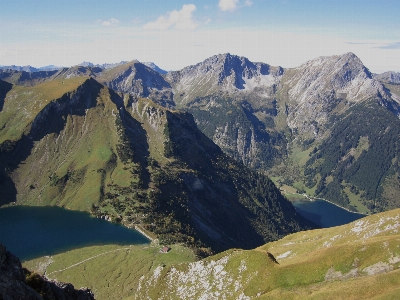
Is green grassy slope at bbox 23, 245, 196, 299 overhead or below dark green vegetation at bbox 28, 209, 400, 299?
below

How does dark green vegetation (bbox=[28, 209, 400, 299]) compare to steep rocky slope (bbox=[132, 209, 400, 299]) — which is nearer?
steep rocky slope (bbox=[132, 209, 400, 299])

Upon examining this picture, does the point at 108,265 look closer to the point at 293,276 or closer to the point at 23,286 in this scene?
the point at 293,276

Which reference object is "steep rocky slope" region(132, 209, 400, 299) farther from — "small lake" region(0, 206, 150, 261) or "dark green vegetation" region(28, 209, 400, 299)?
"small lake" region(0, 206, 150, 261)

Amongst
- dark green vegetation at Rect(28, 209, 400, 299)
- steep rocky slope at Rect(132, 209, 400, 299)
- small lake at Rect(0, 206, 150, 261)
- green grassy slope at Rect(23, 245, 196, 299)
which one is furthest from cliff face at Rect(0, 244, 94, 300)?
small lake at Rect(0, 206, 150, 261)

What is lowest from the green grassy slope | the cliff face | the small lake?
the small lake

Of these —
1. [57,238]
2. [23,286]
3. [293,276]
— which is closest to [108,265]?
[57,238]

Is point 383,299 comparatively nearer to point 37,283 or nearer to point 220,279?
point 220,279
